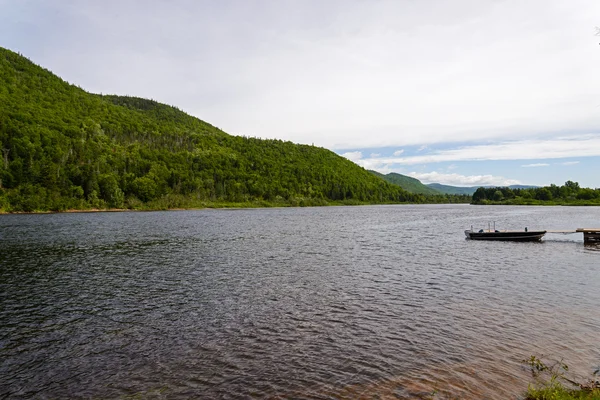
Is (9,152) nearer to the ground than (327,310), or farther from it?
farther from it

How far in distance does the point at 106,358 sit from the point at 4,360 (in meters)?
4.86

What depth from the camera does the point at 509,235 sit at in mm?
68250

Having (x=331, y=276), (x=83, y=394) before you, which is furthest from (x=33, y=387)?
(x=331, y=276)

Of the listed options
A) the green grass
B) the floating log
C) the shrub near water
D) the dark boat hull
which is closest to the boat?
the dark boat hull

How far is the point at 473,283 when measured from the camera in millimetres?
32562

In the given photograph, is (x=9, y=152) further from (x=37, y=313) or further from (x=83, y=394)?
(x=83, y=394)

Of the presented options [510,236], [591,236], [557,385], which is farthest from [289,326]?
[591,236]

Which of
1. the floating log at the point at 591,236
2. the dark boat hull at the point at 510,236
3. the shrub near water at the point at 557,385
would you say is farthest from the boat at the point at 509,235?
the shrub near water at the point at 557,385

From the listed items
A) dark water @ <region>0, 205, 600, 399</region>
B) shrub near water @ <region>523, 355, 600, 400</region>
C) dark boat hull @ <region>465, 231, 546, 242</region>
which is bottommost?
dark water @ <region>0, 205, 600, 399</region>

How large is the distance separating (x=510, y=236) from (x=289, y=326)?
205 ft

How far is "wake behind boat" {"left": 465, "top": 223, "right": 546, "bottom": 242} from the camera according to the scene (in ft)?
216

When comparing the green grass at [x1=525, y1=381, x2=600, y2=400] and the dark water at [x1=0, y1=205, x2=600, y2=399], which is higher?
the green grass at [x1=525, y1=381, x2=600, y2=400]

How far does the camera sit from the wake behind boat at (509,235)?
65.9 metres

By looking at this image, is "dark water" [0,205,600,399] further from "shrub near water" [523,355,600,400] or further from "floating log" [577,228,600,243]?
"floating log" [577,228,600,243]
